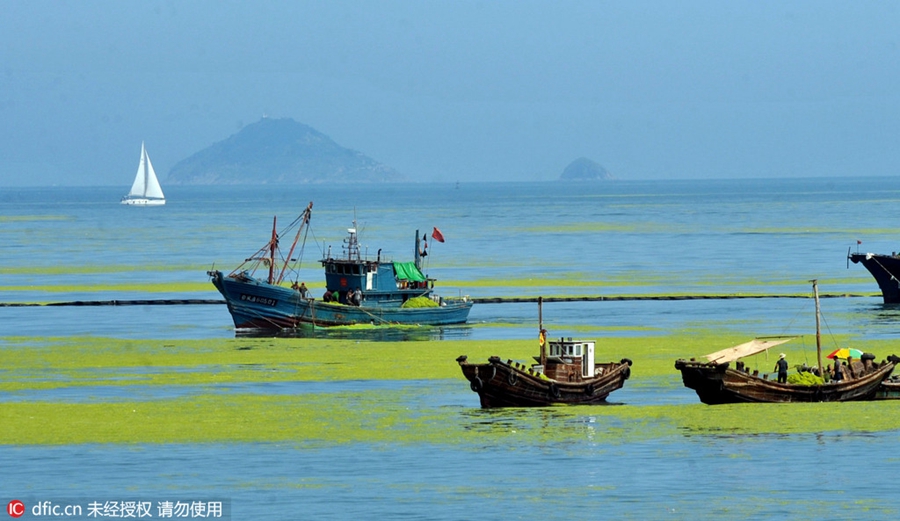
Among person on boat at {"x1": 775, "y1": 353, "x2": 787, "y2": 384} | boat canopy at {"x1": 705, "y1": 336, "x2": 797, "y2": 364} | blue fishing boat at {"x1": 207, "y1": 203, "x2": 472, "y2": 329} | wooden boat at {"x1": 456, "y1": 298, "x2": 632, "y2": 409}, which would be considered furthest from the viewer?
blue fishing boat at {"x1": 207, "y1": 203, "x2": 472, "y2": 329}

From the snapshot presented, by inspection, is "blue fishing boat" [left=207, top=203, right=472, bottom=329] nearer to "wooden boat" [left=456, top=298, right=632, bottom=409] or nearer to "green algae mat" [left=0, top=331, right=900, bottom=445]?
"green algae mat" [left=0, top=331, right=900, bottom=445]

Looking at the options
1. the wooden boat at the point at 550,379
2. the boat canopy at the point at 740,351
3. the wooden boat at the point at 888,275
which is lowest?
the wooden boat at the point at 550,379

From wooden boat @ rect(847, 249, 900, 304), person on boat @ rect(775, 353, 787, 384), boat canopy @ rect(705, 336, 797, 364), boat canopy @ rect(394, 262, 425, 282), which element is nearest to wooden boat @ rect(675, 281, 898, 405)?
boat canopy @ rect(705, 336, 797, 364)

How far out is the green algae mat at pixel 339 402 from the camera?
48.5 metres

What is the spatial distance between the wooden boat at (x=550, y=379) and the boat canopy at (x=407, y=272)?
34.6 metres

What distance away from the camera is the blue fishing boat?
8412 cm

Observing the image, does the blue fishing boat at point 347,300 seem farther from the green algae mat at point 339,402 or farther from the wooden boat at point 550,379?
the wooden boat at point 550,379

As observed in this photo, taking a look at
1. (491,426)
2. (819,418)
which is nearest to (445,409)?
(491,426)

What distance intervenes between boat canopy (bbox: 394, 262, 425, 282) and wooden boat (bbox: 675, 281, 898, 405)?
120 feet

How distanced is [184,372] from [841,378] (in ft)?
89.0

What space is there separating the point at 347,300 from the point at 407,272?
4.87m

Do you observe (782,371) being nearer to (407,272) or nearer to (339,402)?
(339,402)

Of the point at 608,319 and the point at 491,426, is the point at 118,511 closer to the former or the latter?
the point at 491,426

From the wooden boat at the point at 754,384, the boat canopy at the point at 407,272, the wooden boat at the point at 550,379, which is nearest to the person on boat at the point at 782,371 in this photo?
the wooden boat at the point at 754,384
